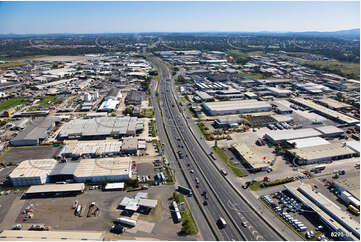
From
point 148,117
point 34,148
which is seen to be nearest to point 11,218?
point 34,148

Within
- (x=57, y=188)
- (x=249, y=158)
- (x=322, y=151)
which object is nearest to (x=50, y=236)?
(x=57, y=188)

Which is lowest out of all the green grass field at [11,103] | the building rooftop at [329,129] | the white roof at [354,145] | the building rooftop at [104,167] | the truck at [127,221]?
the truck at [127,221]

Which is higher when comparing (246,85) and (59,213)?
(246,85)

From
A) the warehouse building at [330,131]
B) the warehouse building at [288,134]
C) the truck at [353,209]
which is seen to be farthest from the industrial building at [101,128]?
the warehouse building at [330,131]

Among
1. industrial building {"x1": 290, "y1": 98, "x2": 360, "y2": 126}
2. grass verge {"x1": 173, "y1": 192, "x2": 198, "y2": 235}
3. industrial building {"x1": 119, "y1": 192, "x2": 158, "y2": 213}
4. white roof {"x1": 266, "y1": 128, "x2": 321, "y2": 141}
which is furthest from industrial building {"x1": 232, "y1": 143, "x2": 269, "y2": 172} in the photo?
industrial building {"x1": 290, "y1": 98, "x2": 360, "y2": 126}

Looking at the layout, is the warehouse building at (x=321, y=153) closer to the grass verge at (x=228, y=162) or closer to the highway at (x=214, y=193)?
the grass verge at (x=228, y=162)

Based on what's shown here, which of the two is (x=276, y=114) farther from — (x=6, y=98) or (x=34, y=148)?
(x=6, y=98)
